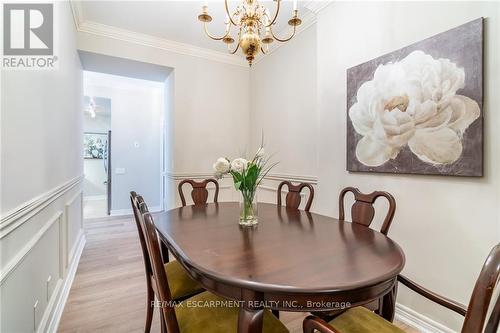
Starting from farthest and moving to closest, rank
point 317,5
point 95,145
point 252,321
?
1. point 95,145
2. point 317,5
3. point 252,321

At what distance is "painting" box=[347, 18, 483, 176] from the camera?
56.6 inches

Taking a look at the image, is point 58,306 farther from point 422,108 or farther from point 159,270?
point 422,108

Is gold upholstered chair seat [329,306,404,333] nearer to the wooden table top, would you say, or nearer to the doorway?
the wooden table top

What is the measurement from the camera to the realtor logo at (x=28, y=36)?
1.15 m

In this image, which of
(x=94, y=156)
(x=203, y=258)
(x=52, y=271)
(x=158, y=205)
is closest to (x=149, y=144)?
(x=158, y=205)

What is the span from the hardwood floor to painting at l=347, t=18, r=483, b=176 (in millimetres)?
1219

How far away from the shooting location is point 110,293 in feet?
7.14

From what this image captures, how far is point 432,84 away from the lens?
1.61 m

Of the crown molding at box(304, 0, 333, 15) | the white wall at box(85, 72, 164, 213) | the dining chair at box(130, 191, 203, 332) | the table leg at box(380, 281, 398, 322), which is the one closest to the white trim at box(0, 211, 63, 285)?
the dining chair at box(130, 191, 203, 332)

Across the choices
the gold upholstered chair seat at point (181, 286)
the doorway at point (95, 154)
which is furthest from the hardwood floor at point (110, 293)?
the doorway at point (95, 154)

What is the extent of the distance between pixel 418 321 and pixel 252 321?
1.62m

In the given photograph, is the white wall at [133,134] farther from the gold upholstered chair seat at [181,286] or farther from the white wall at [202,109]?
the gold upholstered chair seat at [181,286]

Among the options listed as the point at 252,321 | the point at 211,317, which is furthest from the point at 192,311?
the point at 252,321

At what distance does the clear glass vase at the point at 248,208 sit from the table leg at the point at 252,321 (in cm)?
72
